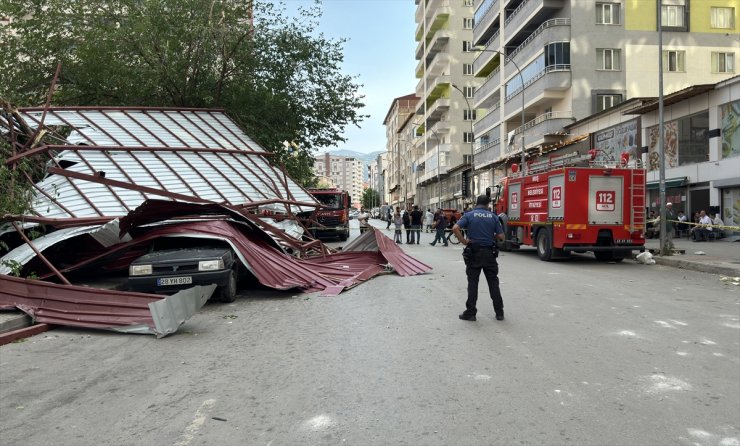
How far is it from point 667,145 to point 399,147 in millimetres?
83947

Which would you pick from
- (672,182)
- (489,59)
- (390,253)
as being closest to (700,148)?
(672,182)

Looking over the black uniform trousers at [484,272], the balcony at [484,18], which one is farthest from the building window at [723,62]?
the black uniform trousers at [484,272]

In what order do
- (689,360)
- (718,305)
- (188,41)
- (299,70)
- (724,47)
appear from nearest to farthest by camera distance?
(689,360)
(718,305)
(188,41)
(299,70)
(724,47)

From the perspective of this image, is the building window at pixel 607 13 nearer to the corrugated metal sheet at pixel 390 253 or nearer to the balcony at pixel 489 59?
the balcony at pixel 489 59

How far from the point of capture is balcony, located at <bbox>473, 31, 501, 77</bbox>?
4376 centimetres

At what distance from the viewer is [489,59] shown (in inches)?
1791

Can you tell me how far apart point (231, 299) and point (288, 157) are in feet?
52.5

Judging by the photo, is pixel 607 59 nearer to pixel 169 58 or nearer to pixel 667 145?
pixel 667 145

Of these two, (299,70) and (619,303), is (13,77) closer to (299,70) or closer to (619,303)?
(299,70)

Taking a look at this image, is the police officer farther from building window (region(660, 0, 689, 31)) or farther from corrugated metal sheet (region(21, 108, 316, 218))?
building window (region(660, 0, 689, 31))

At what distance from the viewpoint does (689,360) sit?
5.29m

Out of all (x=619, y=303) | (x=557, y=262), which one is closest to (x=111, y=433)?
(x=619, y=303)

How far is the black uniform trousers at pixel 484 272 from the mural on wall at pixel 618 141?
21.6 m

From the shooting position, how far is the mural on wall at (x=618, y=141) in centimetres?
2722
